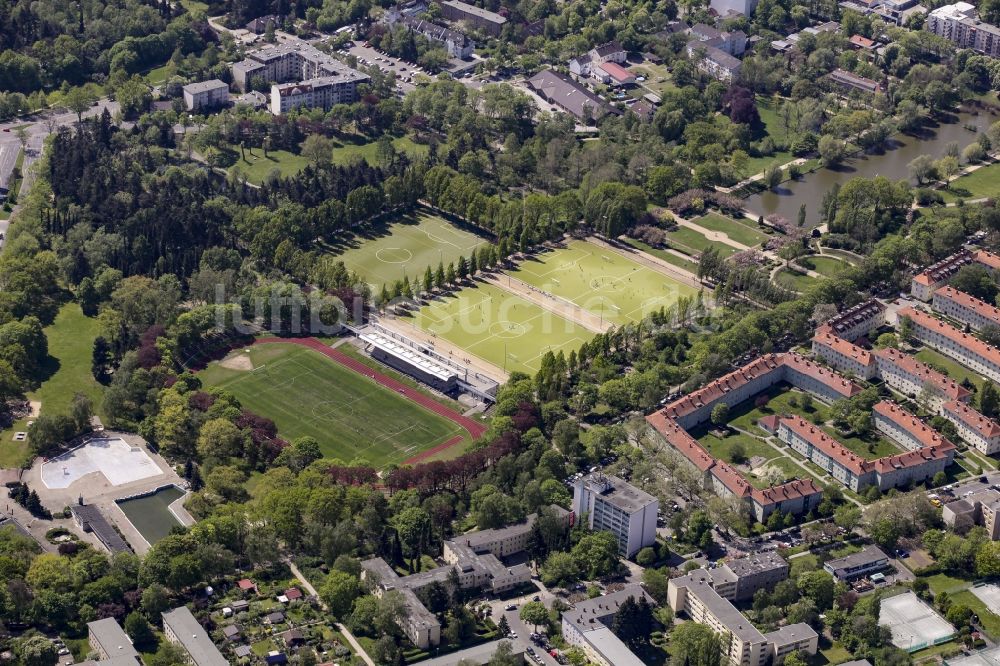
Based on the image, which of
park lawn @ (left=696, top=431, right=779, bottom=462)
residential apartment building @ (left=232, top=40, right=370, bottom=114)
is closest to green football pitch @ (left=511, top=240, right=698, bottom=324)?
park lawn @ (left=696, top=431, right=779, bottom=462)

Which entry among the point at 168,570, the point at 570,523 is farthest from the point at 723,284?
the point at 168,570

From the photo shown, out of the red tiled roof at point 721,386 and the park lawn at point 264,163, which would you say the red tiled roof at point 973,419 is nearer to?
the red tiled roof at point 721,386

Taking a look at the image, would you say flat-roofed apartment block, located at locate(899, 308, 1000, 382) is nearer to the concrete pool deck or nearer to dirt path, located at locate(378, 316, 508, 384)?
dirt path, located at locate(378, 316, 508, 384)

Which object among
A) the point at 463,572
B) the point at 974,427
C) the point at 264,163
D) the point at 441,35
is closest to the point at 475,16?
the point at 441,35

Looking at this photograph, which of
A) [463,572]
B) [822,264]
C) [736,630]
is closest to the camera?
[736,630]

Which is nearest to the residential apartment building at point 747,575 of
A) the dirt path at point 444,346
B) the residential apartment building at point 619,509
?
the residential apartment building at point 619,509

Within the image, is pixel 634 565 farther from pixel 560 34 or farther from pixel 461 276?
pixel 560 34

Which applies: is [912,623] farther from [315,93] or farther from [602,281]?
[315,93]
